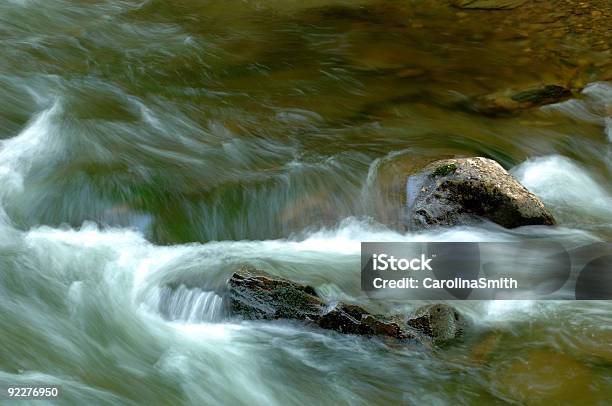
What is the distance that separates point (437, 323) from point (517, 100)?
17.2 ft

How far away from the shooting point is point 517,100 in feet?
34.2

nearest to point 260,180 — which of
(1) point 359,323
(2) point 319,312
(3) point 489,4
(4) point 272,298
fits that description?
(4) point 272,298

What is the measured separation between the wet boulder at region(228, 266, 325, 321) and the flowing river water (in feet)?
0.41

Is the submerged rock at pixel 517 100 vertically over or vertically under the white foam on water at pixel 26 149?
over

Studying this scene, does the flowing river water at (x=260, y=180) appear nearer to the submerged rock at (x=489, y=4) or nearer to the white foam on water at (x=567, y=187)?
the white foam on water at (x=567, y=187)

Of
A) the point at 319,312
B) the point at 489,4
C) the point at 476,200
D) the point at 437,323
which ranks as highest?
the point at 489,4

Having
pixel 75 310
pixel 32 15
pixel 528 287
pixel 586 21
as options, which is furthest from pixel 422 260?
pixel 32 15

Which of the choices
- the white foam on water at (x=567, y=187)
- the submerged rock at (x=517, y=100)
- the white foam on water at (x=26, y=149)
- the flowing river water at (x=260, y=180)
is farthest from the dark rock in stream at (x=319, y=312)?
the submerged rock at (x=517, y=100)

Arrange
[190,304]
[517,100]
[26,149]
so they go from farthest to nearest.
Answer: [517,100] → [26,149] → [190,304]

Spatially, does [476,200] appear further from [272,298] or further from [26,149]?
[26,149]

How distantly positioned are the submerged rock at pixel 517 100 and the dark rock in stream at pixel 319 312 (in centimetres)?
458

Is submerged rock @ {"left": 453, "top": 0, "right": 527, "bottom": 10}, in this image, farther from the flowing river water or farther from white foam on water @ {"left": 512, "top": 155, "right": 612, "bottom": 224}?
white foam on water @ {"left": 512, "top": 155, "right": 612, "bottom": 224}

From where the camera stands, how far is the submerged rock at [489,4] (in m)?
13.1

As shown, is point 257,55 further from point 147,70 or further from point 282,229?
point 282,229
